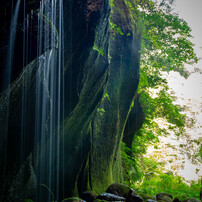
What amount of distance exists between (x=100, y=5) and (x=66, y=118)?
102 inches

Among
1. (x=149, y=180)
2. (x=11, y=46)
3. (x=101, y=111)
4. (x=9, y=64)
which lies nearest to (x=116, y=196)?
(x=101, y=111)

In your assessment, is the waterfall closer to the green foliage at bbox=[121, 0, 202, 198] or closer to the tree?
the green foliage at bbox=[121, 0, 202, 198]

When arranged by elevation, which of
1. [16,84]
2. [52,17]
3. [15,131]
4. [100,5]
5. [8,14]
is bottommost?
[15,131]

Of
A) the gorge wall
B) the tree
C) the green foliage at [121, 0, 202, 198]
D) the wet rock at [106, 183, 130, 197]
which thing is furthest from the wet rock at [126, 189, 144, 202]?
the tree

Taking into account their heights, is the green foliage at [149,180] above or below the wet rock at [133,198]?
below

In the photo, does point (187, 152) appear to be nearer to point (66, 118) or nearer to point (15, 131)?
point (66, 118)

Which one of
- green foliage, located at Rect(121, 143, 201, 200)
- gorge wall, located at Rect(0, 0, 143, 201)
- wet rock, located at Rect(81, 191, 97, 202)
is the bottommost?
green foliage, located at Rect(121, 143, 201, 200)

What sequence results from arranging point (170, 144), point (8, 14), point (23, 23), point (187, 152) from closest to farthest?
point (8, 14)
point (23, 23)
point (187, 152)
point (170, 144)

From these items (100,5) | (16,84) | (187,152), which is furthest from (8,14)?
(187,152)

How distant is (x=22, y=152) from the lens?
4082 mm

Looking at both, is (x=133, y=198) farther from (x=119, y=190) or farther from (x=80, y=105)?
(x=80, y=105)

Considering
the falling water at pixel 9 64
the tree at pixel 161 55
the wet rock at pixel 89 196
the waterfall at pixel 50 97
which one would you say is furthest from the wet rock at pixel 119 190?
the tree at pixel 161 55

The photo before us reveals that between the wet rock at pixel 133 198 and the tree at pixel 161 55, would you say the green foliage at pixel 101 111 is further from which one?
the tree at pixel 161 55

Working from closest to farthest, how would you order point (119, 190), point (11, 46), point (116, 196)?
point (11, 46)
point (116, 196)
point (119, 190)
